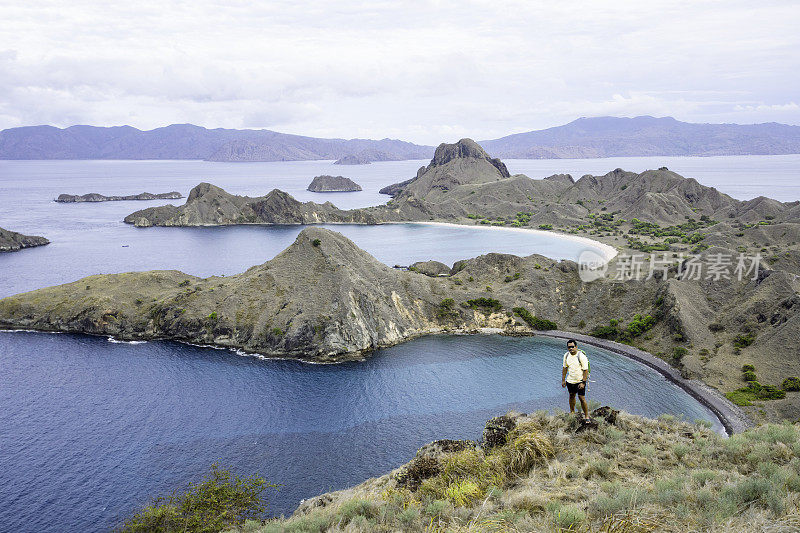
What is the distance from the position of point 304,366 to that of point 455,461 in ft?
141

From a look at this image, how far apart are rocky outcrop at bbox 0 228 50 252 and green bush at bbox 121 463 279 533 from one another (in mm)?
151109

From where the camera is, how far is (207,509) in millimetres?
31188

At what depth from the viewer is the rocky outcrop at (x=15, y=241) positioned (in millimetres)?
142750

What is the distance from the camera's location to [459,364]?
64438mm

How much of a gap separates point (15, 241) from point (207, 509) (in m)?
161

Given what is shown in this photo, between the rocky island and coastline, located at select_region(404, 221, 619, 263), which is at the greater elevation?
coastline, located at select_region(404, 221, 619, 263)

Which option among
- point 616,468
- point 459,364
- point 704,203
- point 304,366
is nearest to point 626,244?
point 704,203

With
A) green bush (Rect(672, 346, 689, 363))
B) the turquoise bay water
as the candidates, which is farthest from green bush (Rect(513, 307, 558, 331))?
green bush (Rect(672, 346, 689, 363))

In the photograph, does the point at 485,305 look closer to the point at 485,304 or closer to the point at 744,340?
the point at 485,304

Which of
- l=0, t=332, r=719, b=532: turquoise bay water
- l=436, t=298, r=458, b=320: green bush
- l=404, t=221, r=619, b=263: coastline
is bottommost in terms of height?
l=0, t=332, r=719, b=532: turquoise bay water

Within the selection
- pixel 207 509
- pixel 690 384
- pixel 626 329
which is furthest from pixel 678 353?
pixel 207 509

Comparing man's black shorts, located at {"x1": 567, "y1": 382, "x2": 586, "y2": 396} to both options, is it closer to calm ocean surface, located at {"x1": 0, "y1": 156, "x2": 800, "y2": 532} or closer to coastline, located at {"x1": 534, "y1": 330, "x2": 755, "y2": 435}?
calm ocean surface, located at {"x1": 0, "y1": 156, "x2": 800, "y2": 532}

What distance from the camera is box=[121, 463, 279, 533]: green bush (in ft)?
96.4

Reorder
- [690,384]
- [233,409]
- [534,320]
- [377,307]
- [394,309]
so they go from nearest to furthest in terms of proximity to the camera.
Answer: [233,409] < [690,384] < [377,307] < [394,309] < [534,320]
